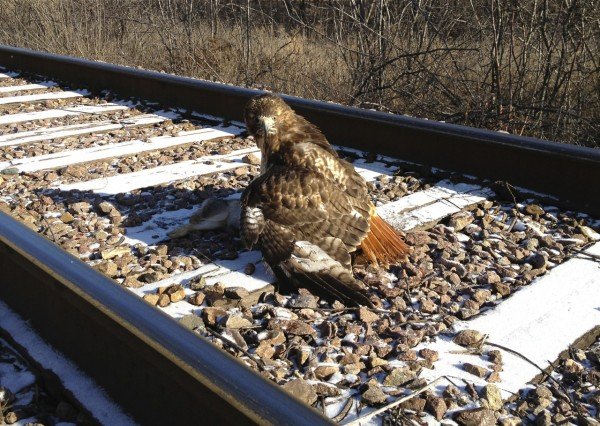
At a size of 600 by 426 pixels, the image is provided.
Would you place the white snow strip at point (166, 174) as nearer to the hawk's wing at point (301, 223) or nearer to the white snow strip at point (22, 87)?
the hawk's wing at point (301, 223)

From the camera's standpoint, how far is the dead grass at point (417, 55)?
7020mm

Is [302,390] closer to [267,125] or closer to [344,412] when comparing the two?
[344,412]

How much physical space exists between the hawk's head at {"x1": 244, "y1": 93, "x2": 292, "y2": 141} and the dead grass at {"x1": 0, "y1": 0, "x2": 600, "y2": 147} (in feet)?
12.1

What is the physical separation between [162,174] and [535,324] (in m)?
2.85

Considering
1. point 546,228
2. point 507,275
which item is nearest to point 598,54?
point 546,228

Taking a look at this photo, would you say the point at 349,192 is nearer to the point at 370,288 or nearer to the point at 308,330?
the point at 370,288

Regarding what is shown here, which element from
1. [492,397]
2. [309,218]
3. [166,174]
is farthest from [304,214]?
[166,174]

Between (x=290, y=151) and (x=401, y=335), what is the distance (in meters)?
1.20

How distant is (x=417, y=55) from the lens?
8070 mm

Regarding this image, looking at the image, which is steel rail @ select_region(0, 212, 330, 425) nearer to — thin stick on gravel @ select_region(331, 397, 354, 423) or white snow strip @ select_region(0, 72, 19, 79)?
thin stick on gravel @ select_region(331, 397, 354, 423)

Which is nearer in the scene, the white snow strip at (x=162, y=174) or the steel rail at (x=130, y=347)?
the steel rail at (x=130, y=347)

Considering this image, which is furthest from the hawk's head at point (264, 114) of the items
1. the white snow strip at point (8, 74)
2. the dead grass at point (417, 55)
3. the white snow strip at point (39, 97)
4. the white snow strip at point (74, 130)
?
the white snow strip at point (8, 74)

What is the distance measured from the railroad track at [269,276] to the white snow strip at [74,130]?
0.03 m

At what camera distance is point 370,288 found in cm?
318
